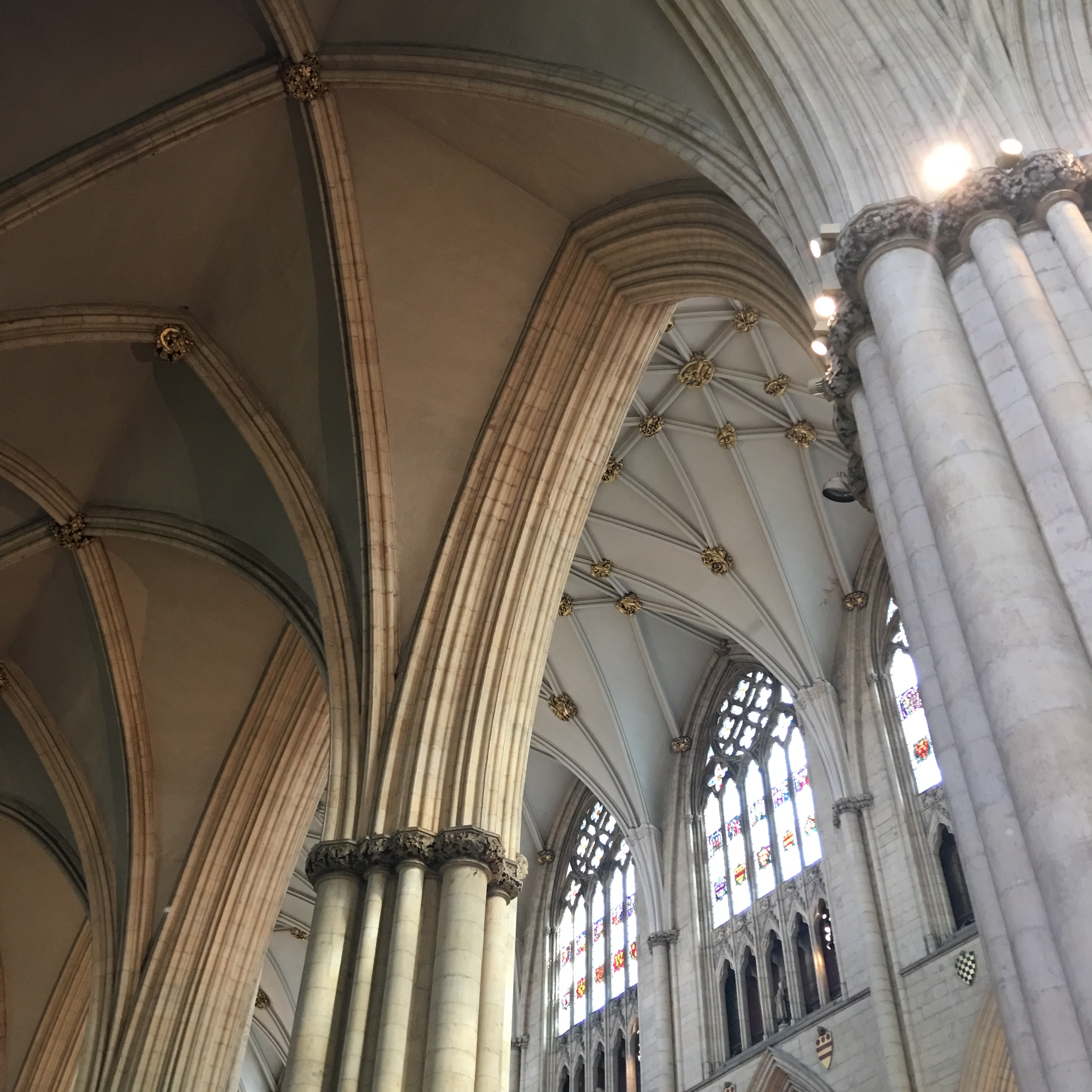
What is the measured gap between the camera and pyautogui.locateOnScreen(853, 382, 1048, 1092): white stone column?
157 inches

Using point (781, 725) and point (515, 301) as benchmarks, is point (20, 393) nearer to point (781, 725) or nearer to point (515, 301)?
point (515, 301)

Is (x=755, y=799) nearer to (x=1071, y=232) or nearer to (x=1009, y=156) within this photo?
(x=1009, y=156)

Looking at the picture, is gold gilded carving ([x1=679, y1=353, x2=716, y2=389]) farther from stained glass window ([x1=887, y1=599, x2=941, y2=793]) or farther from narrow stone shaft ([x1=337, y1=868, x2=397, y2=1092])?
narrow stone shaft ([x1=337, y1=868, x2=397, y2=1092])

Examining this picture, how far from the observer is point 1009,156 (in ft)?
19.3

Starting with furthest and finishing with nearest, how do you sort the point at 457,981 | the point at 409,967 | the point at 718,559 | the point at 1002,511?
the point at 718,559 < the point at 409,967 < the point at 457,981 < the point at 1002,511

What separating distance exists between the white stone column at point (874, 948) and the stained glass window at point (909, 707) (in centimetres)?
71

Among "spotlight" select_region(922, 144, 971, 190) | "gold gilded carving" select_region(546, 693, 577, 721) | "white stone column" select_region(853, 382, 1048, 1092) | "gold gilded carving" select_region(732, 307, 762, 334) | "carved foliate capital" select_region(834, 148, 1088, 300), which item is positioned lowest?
"white stone column" select_region(853, 382, 1048, 1092)

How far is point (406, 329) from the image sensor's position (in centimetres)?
1204

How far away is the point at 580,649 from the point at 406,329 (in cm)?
784

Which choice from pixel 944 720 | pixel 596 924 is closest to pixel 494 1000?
pixel 944 720

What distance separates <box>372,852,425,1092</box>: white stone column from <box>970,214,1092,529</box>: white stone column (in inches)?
241

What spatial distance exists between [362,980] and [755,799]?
29.2 ft

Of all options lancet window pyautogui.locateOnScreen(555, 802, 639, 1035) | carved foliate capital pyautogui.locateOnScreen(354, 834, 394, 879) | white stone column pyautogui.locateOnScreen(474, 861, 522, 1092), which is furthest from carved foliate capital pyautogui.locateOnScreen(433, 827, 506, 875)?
lancet window pyautogui.locateOnScreen(555, 802, 639, 1035)

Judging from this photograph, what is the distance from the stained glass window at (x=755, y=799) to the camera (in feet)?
52.2
